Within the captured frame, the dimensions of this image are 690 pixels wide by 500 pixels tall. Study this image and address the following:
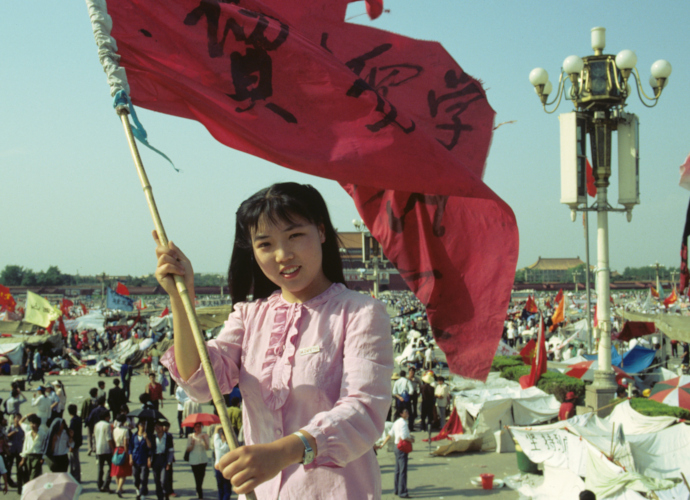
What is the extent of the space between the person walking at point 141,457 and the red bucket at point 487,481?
456cm

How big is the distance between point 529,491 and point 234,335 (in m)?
6.98

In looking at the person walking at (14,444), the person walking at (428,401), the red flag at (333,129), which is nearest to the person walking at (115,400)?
the person walking at (14,444)

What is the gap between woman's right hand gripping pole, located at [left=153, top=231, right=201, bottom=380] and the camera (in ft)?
5.17

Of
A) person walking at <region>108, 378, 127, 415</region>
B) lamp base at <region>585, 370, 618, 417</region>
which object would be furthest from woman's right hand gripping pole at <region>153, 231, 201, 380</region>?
person walking at <region>108, 378, 127, 415</region>

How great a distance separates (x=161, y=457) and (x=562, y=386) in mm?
8528

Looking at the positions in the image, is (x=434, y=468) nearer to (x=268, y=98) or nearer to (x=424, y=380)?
(x=424, y=380)

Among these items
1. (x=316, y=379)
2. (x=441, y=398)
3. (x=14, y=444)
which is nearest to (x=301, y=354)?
(x=316, y=379)

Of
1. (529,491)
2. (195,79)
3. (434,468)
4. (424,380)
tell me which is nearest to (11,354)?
(424,380)

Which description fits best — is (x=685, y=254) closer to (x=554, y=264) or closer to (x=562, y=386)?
(x=562, y=386)

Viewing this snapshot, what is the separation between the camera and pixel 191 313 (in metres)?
1.49

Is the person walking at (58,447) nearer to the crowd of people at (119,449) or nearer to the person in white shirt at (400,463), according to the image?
the crowd of people at (119,449)

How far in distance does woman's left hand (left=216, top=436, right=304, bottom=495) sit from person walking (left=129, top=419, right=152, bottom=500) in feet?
24.7

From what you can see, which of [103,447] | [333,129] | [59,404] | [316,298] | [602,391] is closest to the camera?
[316,298]

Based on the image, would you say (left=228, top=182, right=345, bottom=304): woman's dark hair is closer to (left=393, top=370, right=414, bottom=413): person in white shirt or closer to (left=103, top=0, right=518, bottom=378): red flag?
(left=103, top=0, right=518, bottom=378): red flag
